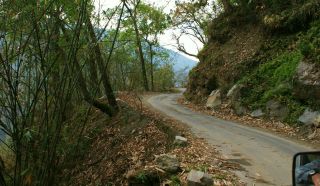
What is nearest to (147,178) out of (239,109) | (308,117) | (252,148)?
(252,148)

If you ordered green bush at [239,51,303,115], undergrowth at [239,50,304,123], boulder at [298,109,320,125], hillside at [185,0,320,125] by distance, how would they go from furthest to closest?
green bush at [239,51,303,115] → undergrowth at [239,50,304,123] → hillside at [185,0,320,125] → boulder at [298,109,320,125]

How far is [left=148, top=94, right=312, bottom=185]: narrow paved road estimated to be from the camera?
860cm

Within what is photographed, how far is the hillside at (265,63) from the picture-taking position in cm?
1427

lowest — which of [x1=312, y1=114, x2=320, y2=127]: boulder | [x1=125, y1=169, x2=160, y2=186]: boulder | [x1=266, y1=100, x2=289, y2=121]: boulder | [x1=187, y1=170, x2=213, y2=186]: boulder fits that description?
[x1=125, y1=169, x2=160, y2=186]: boulder

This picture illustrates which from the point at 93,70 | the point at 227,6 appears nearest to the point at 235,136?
the point at 93,70

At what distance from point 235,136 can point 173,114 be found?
570 centimetres

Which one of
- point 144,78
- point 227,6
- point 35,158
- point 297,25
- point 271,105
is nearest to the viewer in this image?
point 35,158

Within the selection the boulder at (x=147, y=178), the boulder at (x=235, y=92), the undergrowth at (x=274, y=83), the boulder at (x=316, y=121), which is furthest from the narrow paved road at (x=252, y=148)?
the boulder at (x=235, y=92)

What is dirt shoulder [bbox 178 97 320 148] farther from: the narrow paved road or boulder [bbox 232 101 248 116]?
Result: the narrow paved road

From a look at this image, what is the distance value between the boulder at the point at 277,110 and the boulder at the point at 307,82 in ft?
2.05

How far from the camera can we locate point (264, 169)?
905 centimetres

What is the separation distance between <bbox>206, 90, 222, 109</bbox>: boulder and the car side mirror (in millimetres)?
15711

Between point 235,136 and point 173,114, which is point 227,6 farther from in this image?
point 235,136

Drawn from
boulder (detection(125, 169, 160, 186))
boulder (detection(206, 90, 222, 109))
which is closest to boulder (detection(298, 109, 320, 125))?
boulder (detection(206, 90, 222, 109))
